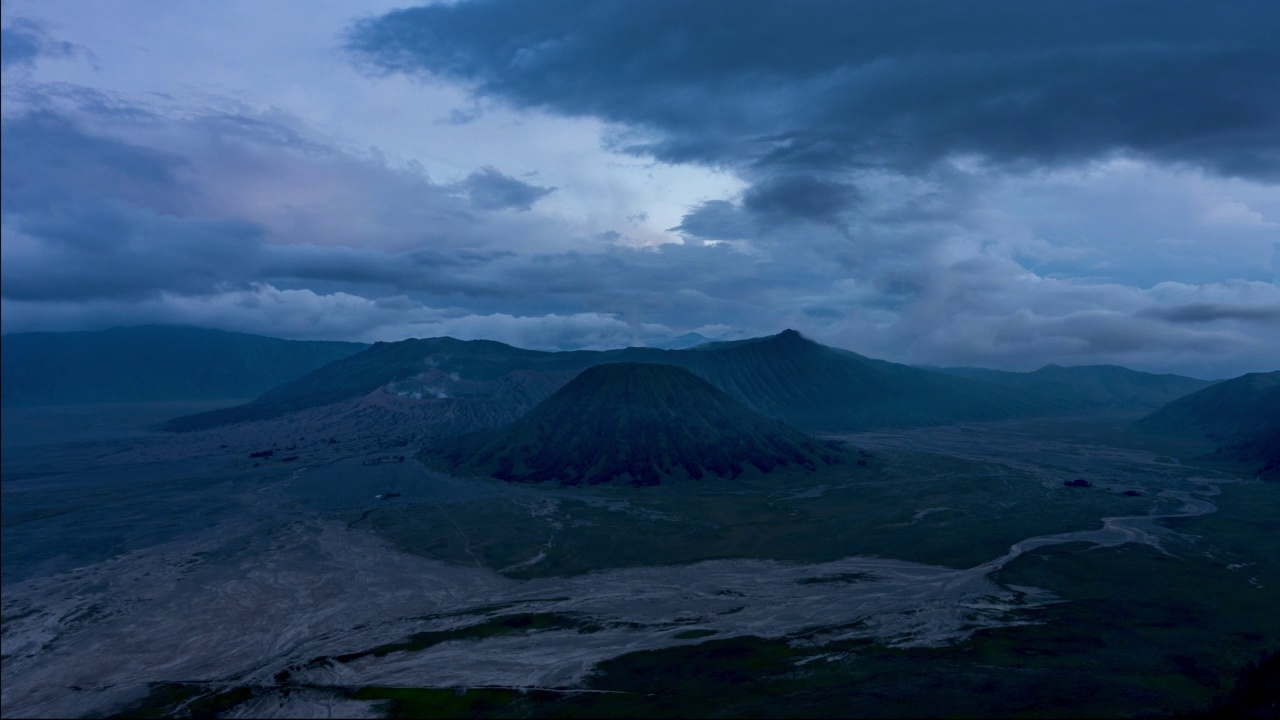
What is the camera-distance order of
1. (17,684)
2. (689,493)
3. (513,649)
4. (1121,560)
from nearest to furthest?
(17,684) → (513,649) → (1121,560) → (689,493)

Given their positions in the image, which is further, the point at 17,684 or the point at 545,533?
the point at 545,533

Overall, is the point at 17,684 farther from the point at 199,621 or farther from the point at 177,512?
the point at 177,512

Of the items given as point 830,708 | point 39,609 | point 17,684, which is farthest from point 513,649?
point 39,609

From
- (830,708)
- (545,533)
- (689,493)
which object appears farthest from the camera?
(689,493)

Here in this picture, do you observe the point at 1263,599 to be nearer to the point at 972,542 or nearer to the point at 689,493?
the point at 972,542

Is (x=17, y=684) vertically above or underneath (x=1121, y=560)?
underneath

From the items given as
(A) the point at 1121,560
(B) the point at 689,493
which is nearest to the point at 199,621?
(B) the point at 689,493
